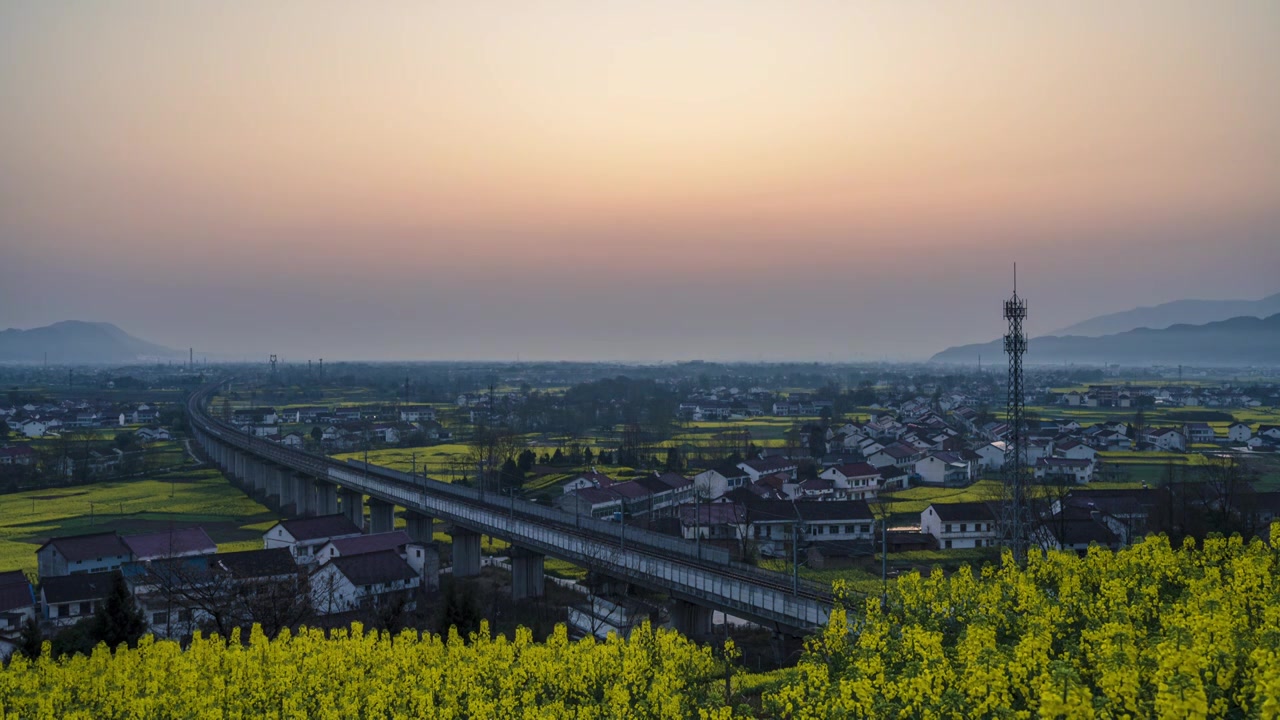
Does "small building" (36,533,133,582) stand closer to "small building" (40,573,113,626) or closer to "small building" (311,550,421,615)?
"small building" (40,573,113,626)

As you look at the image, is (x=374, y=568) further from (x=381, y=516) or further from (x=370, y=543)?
(x=381, y=516)

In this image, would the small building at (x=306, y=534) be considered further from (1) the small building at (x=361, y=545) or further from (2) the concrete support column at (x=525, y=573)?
(2) the concrete support column at (x=525, y=573)

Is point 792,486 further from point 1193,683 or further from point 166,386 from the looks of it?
point 166,386

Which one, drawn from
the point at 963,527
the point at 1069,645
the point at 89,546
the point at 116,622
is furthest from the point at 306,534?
the point at 1069,645

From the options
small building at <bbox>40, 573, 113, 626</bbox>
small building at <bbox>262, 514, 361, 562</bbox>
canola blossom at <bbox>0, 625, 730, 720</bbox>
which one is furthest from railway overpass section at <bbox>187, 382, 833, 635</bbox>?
small building at <bbox>40, 573, 113, 626</bbox>

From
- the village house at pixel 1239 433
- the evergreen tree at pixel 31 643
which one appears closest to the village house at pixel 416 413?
the evergreen tree at pixel 31 643

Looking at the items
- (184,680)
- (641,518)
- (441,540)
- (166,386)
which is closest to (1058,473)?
(641,518)

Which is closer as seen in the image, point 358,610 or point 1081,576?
point 1081,576
